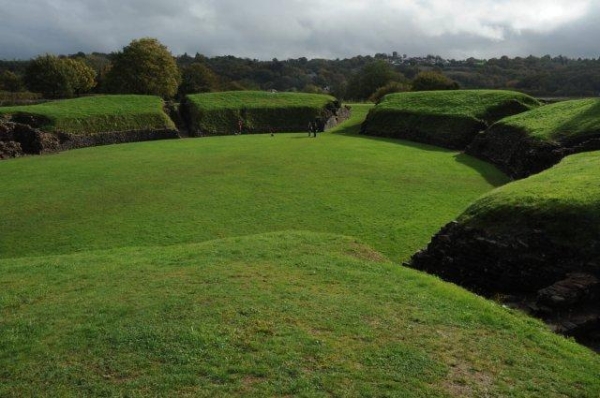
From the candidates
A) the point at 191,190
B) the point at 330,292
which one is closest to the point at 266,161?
the point at 191,190

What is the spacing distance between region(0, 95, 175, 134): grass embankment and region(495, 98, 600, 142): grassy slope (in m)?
26.9

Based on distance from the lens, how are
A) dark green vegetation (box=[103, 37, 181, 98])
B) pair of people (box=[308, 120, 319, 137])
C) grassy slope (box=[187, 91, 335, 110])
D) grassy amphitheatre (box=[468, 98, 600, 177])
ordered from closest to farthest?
grassy amphitheatre (box=[468, 98, 600, 177]), pair of people (box=[308, 120, 319, 137]), grassy slope (box=[187, 91, 335, 110]), dark green vegetation (box=[103, 37, 181, 98])

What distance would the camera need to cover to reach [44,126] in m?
37.1

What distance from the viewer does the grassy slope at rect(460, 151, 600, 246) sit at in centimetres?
1129

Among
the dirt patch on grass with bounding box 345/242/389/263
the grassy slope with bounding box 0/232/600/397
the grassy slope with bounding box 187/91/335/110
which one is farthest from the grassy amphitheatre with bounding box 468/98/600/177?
the grassy slope with bounding box 187/91/335/110

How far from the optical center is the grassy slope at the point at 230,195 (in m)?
16.0

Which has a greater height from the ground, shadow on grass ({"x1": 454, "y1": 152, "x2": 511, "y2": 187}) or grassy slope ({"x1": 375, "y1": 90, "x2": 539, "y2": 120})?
grassy slope ({"x1": 375, "y1": 90, "x2": 539, "y2": 120})

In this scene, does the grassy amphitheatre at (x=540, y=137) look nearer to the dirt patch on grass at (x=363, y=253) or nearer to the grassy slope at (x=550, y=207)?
the grassy slope at (x=550, y=207)

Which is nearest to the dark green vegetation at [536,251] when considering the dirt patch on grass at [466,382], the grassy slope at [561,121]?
the dirt patch on grass at [466,382]

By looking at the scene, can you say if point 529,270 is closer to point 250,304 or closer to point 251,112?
point 250,304

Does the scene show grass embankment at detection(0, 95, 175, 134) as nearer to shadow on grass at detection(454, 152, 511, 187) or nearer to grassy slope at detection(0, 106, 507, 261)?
grassy slope at detection(0, 106, 507, 261)

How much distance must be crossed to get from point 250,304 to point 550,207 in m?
7.59

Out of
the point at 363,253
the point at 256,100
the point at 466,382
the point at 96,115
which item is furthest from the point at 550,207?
the point at 256,100

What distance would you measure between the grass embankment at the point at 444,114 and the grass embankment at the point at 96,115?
17822 mm
